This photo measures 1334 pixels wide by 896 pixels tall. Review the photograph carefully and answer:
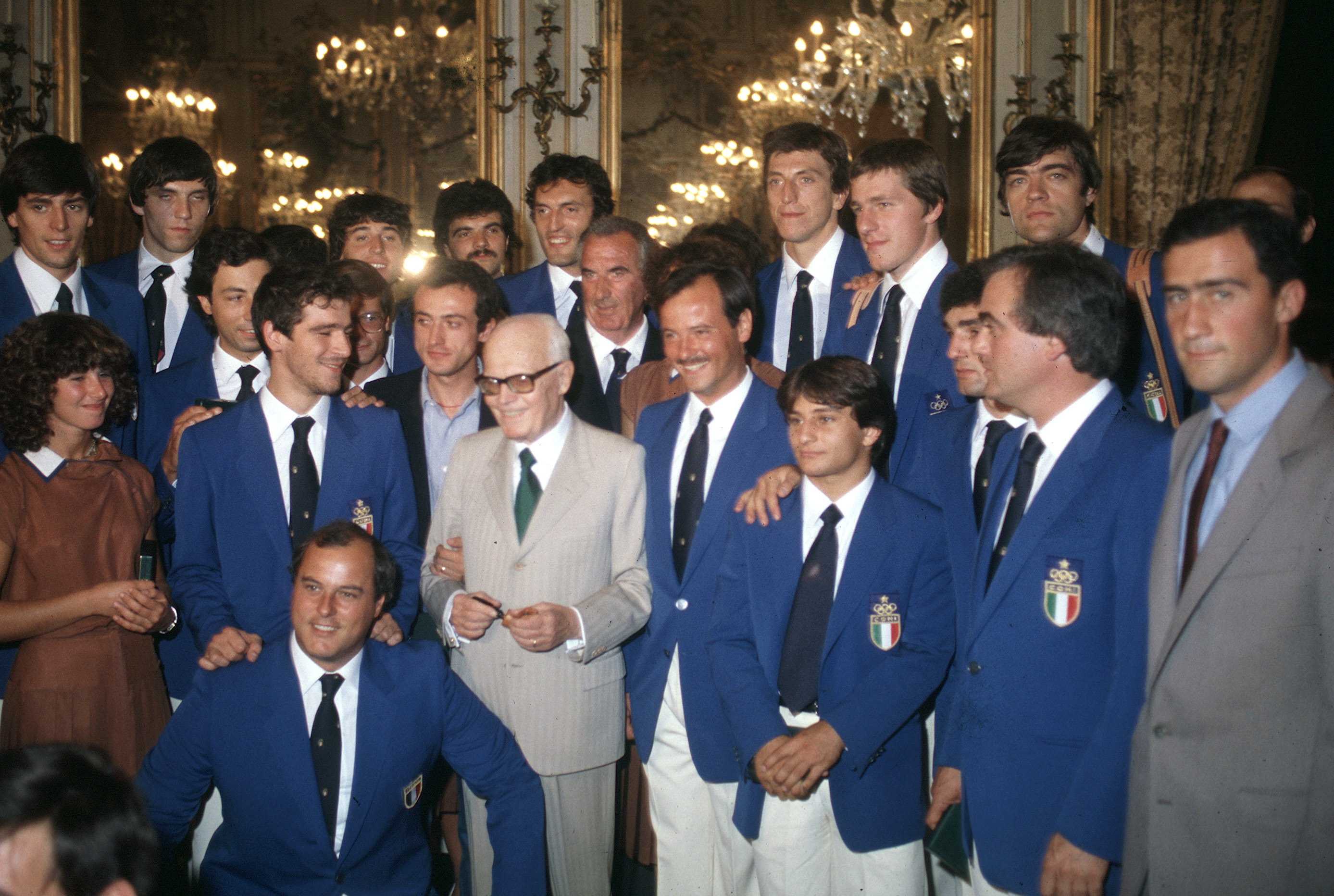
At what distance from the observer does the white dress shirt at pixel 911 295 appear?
10.5ft

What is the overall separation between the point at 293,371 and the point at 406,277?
4115 millimetres

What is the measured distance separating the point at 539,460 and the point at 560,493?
130 mm

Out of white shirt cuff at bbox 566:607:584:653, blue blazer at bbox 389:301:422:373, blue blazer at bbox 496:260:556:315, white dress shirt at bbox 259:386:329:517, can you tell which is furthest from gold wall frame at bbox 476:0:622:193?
white shirt cuff at bbox 566:607:584:653

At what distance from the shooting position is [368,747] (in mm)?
2510

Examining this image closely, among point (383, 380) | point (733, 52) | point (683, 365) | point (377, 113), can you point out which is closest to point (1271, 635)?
point (683, 365)

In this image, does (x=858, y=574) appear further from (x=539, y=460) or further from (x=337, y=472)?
(x=337, y=472)

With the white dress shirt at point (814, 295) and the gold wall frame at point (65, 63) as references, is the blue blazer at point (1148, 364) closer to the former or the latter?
the white dress shirt at point (814, 295)

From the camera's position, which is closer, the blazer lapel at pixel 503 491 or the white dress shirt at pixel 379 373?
the blazer lapel at pixel 503 491

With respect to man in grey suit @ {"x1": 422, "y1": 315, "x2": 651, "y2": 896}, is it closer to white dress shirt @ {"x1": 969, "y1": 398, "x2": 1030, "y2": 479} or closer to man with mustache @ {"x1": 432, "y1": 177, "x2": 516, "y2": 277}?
white dress shirt @ {"x1": 969, "y1": 398, "x2": 1030, "y2": 479}

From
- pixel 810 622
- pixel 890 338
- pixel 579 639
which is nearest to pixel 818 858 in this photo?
pixel 810 622

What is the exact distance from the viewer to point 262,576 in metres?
2.93

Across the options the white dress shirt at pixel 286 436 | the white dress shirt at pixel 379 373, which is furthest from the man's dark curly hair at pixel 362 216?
the white dress shirt at pixel 286 436

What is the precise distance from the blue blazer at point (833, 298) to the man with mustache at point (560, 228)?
0.81 metres

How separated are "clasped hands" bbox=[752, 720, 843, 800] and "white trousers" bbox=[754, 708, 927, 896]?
0.24 ft
